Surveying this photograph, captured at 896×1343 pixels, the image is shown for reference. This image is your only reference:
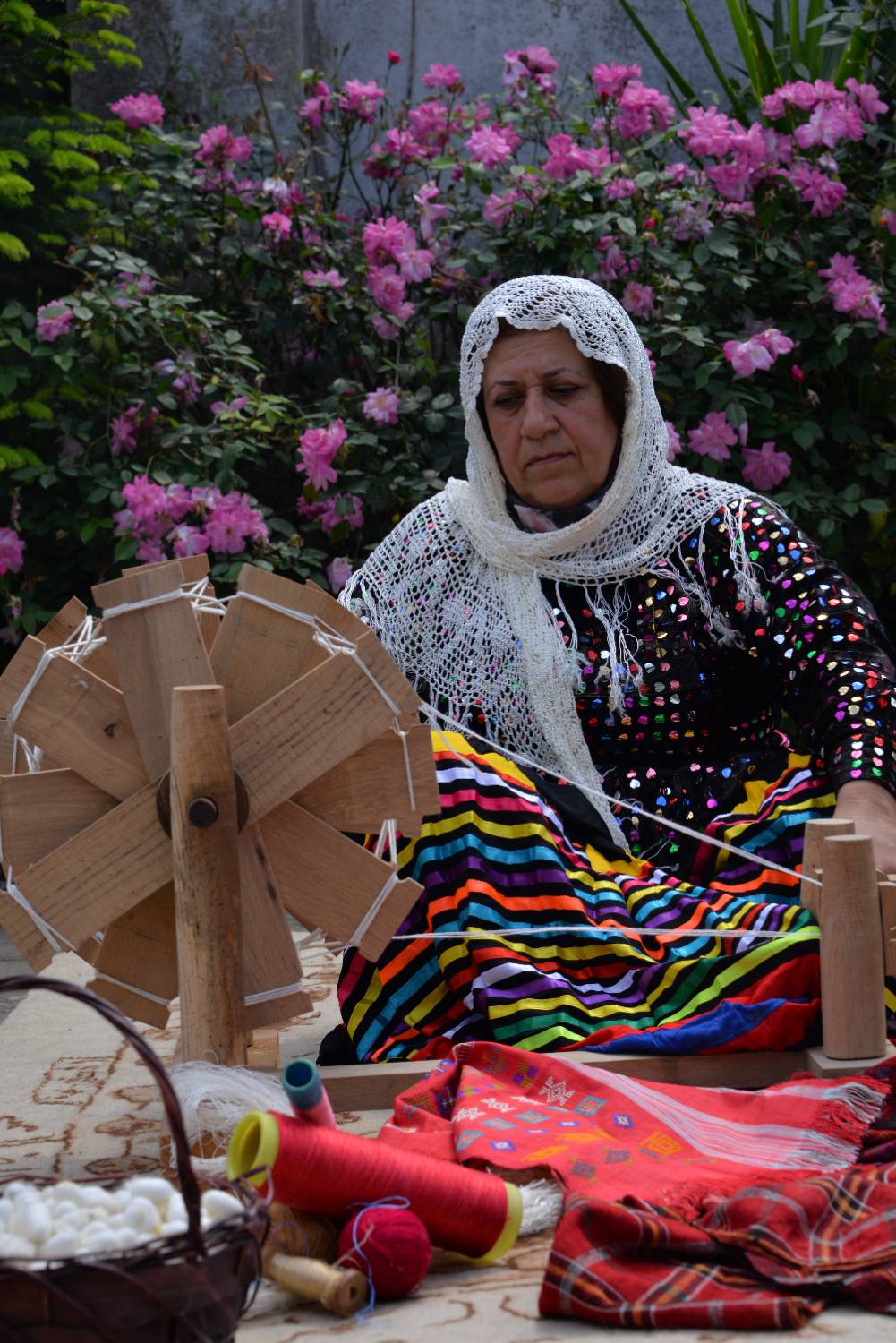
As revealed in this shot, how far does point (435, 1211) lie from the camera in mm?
1706

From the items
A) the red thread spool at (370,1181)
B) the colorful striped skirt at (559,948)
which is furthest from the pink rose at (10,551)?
the red thread spool at (370,1181)

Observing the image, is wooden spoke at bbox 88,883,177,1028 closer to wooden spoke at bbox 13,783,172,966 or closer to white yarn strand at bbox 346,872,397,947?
wooden spoke at bbox 13,783,172,966

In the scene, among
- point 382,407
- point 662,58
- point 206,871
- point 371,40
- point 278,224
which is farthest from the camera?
point 371,40

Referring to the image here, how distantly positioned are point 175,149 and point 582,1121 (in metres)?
3.76

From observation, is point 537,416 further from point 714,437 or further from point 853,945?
point 714,437

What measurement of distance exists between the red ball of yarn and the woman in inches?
29.9

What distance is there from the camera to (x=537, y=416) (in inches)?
118

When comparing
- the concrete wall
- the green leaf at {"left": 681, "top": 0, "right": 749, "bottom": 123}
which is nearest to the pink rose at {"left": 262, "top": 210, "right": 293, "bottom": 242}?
the concrete wall

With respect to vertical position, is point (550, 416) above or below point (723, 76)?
below

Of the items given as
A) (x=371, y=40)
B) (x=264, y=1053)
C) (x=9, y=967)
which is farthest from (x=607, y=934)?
(x=371, y=40)

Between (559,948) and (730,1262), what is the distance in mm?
922

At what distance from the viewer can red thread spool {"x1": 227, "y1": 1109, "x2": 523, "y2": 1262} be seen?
165cm

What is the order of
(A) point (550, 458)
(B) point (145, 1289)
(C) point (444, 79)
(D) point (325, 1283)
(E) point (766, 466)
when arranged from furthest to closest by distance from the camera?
(C) point (444, 79), (E) point (766, 466), (A) point (550, 458), (D) point (325, 1283), (B) point (145, 1289)

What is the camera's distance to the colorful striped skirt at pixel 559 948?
2.41 meters
